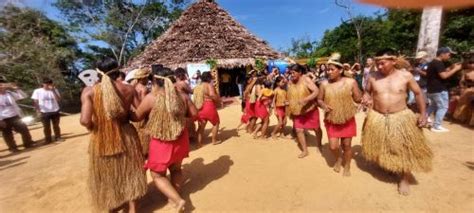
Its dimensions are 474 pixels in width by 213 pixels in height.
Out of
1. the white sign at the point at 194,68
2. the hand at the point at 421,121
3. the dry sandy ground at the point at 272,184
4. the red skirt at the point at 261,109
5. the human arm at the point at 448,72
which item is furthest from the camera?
the white sign at the point at 194,68

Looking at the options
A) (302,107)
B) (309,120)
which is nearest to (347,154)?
(309,120)

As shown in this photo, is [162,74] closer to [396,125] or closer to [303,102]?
[303,102]

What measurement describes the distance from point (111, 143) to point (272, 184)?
1951 millimetres

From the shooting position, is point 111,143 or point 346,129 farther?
point 346,129

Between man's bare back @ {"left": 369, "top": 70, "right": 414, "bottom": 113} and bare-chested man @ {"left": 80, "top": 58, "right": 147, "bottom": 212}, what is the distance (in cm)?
276

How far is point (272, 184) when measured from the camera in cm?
363

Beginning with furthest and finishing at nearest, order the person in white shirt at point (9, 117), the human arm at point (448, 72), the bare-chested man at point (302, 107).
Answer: the person in white shirt at point (9, 117) < the human arm at point (448, 72) < the bare-chested man at point (302, 107)

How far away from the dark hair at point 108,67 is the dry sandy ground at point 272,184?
1532 millimetres

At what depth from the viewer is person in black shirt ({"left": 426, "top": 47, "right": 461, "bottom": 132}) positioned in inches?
215

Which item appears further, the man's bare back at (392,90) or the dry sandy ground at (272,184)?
the man's bare back at (392,90)

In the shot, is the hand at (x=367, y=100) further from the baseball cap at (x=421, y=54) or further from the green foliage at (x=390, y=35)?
the baseball cap at (x=421, y=54)

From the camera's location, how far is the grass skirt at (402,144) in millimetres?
3227

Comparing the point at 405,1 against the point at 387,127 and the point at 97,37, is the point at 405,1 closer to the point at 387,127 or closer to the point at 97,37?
the point at 387,127

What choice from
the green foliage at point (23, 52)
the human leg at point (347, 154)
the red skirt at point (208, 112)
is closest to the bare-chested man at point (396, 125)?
the human leg at point (347, 154)
